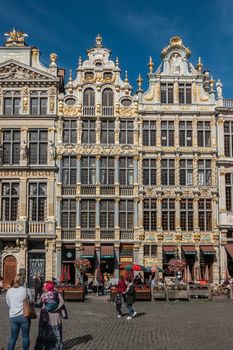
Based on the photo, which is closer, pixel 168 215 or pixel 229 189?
pixel 168 215

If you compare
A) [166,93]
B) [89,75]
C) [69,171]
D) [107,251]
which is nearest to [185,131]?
[166,93]

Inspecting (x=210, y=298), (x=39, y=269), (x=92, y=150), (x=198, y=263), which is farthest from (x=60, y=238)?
(x=210, y=298)

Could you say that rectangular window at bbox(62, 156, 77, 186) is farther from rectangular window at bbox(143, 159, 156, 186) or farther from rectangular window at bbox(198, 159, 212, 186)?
rectangular window at bbox(198, 159, 212, 186)

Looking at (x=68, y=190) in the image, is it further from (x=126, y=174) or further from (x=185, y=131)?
(x=185, y=131)

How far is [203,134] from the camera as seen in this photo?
Result: 39.0m

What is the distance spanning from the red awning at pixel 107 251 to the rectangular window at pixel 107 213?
4.56 feet

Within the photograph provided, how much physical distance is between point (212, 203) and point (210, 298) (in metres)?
11.9

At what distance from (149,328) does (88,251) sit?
812 inches

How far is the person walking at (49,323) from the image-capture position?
11.2 meters

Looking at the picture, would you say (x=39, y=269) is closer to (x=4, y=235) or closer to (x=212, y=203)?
(x=4, y=235)

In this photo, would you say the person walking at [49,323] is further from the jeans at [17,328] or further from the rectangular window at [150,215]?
the rectangular window at [150,215]

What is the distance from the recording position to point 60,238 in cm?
3722

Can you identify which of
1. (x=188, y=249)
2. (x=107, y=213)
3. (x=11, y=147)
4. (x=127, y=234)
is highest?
(x=11, y=147)

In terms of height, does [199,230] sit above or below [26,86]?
below
